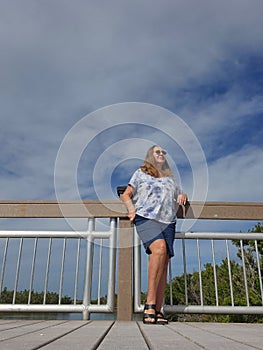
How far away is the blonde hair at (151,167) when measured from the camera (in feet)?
7.83

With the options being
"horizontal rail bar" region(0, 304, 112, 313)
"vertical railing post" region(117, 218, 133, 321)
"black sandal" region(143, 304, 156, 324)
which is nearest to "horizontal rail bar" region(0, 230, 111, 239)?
"vertical railing post" region(117, 218, 133, 321)

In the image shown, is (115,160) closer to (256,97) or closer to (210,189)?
(210,189)

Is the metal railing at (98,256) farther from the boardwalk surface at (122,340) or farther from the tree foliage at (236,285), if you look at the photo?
the boardwalk surface at (122,340)

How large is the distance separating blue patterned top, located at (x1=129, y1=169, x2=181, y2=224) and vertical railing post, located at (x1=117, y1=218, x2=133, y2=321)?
0.82 feet

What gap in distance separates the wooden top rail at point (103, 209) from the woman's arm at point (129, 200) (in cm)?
15

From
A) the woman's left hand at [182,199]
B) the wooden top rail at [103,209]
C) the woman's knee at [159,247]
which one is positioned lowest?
the woman's knee at [159,247]

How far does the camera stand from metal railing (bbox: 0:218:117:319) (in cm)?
219

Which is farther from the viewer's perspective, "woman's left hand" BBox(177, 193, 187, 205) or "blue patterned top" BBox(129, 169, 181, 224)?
"woman's left hand" BBox(177, 193, 187, 205)

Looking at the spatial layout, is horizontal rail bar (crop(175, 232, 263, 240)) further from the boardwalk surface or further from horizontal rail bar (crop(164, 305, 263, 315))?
the boardwalk surface

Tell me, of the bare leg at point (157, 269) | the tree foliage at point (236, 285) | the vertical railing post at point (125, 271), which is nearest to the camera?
the bare leg at point (157, 269)

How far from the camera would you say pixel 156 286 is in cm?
195

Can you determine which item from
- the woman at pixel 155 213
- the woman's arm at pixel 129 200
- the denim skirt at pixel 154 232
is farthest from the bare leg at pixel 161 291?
the woman's arm at pixel 129 200

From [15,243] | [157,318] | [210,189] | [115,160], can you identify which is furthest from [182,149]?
[15,243]

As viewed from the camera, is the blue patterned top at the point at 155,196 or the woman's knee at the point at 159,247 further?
the blue patterned top at the point at 155,196
